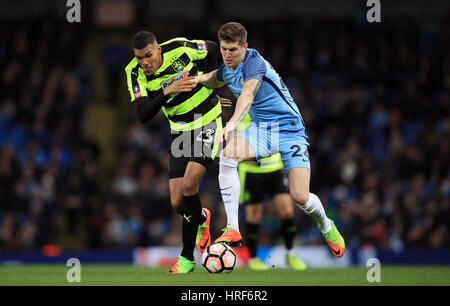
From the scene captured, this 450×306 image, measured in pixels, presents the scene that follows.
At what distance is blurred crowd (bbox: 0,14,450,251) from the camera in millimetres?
13117

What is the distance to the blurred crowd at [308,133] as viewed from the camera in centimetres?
1312

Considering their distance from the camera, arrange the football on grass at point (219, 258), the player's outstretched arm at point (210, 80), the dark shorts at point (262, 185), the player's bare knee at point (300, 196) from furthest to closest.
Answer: the dark shorts at point (262, 185), the player's outstretched arm at point (210, 80), the player's bare knee at point (300, 196), the football on grass at point (219, 258)

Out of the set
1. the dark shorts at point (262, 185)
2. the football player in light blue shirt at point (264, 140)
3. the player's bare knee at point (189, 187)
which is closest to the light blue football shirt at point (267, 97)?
the football player in light blue shirt at point (264, 140)

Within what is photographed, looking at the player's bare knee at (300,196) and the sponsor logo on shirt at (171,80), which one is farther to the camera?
the sponsor logo on shirt at (171,80)

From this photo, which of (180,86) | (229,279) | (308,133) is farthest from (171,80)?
(308,133)

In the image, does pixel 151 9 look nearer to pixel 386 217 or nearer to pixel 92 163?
pixel 92 163

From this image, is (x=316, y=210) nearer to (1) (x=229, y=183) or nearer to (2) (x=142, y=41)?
(1) (x=229, y=183)

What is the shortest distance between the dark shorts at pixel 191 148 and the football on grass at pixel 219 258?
0.85 meters

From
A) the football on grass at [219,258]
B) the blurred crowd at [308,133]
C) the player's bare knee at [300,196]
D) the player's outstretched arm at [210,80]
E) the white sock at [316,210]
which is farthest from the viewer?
the blurred crowd at [308,133]

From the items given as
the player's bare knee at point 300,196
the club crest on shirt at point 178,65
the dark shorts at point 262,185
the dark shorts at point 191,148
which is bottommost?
the dark shorts at point 262,185

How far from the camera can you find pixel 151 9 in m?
18.3

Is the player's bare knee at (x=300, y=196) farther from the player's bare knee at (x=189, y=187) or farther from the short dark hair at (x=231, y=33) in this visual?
the short dark hair at (x=231, y=33)

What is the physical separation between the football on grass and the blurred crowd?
5063mm

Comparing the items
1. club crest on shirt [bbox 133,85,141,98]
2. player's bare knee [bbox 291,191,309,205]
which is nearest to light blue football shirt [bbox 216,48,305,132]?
player's bare knee [bbox 291,191,309,205]
